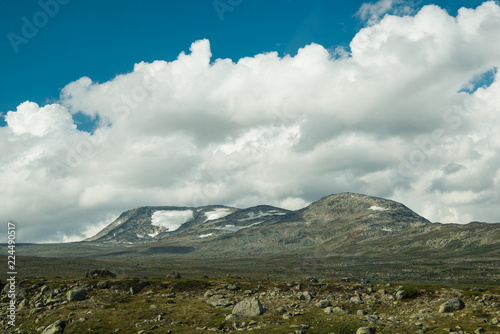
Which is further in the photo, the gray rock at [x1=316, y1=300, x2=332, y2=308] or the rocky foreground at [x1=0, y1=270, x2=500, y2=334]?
the gray rock at [x1=316, y1=300, x2=332, y2=308]

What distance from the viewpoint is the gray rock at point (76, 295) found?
39094 millimetres

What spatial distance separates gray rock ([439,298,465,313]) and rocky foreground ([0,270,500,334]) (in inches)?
3.2

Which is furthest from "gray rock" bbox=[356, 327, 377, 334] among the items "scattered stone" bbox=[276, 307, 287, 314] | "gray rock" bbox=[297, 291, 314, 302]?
"gray rock" bbox=[297, 291, 314, 302]

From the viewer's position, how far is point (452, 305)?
3127 centimetres

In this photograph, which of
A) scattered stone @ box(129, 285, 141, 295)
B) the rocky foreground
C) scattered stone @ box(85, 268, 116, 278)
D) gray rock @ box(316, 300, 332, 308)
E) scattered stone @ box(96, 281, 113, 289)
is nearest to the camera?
the rocky foreground

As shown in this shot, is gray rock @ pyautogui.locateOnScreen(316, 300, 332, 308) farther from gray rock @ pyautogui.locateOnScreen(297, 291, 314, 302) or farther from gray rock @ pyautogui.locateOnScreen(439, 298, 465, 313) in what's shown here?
gray rock @ pyautogui.locateOnScreen(439, 298, 465, 313)

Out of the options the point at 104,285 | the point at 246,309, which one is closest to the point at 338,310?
the point at 246,309

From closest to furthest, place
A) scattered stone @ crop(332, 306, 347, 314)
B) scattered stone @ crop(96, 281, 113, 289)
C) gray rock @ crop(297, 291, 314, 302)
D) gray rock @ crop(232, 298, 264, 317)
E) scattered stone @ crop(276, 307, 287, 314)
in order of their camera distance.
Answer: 1. gray rock @ crop(232, 298, 264, 317)
2. scattered stone @ crop(332, 306, 347, 314)
3. scattered stone @ crop(276, 307, 287, 314)
4. gray rock @ crop(297, 291, 314, 302)
5. scattered stone @ crop(96, 281, 113, 289)

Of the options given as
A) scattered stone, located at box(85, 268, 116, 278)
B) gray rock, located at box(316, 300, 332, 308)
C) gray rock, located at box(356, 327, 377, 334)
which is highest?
scattered stone, located at box(85, 268, 116, 278)

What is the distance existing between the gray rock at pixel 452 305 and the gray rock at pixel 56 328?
33.0 metres

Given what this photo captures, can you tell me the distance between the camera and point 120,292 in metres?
42.6

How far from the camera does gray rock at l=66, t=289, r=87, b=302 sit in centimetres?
3909

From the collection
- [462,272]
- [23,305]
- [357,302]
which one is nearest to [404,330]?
[357,302]

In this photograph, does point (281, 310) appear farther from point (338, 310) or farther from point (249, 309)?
point (338, 310)
